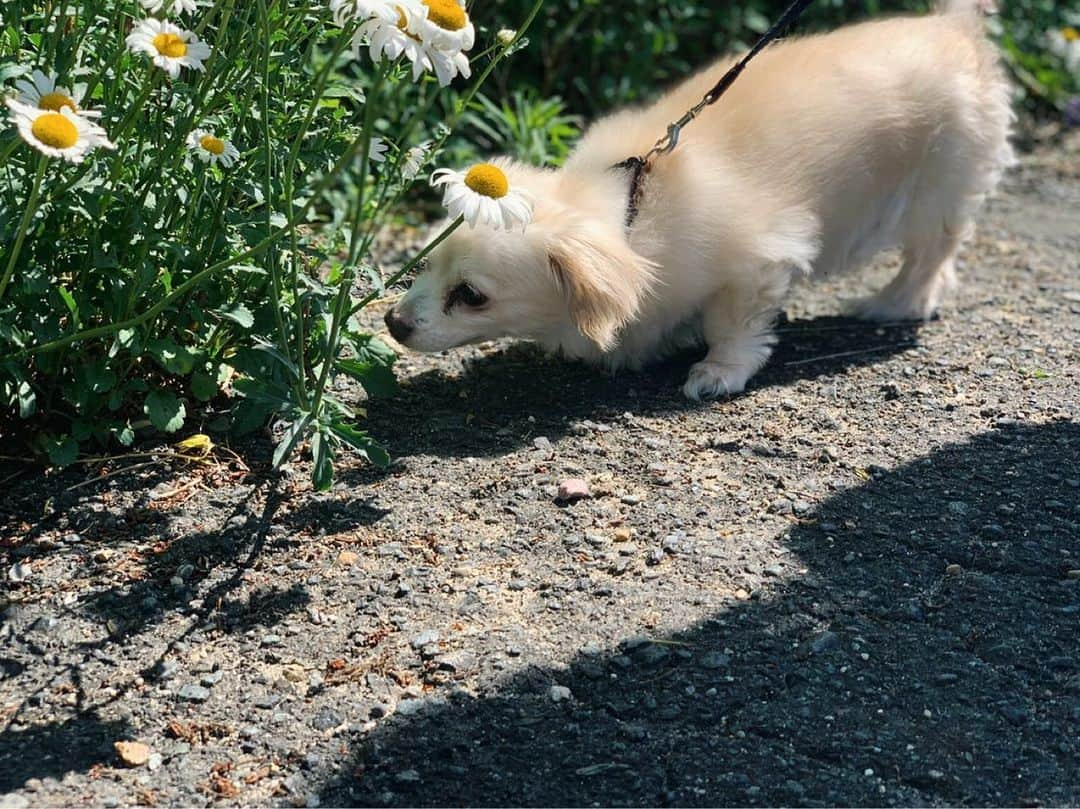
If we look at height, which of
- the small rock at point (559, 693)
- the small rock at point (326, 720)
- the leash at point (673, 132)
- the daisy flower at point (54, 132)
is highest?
the daisy flower at point (54, 132)

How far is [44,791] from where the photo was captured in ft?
8.54

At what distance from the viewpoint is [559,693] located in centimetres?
291

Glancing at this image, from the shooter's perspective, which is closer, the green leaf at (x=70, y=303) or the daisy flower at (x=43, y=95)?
the daisy flower at (x=43, y=95)

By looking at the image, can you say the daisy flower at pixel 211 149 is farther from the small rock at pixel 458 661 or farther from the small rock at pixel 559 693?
the small rock at pixel 559 693

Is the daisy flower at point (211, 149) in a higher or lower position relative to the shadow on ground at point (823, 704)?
higher

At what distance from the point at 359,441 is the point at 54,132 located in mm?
1084

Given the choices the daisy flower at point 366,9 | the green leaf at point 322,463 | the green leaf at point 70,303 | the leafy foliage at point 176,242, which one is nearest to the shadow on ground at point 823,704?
the green leaf at point 322,463

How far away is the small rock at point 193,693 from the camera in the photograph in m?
2.89

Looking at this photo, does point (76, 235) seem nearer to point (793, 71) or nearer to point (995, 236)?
point (793, 71)

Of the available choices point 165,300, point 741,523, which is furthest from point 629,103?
point 165,300

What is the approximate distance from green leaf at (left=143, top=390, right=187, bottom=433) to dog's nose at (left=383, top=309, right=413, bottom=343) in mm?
857

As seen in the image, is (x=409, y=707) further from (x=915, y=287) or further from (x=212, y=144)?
(x=915, y=287)

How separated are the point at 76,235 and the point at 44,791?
1441 mm

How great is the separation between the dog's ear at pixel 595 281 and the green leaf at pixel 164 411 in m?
1.24
